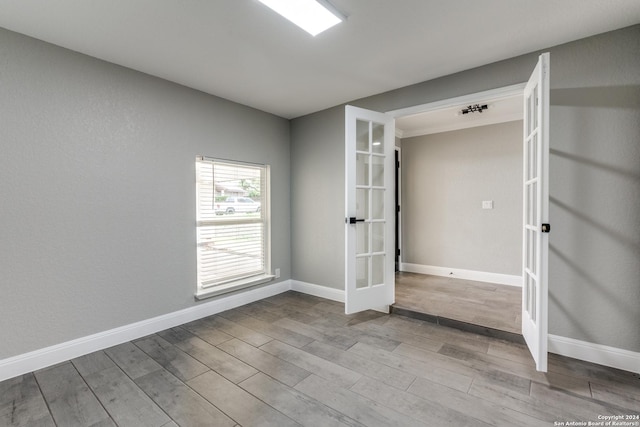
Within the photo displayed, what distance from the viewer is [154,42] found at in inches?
87.1

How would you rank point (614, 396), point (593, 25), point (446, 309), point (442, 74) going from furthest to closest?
point (446, 309), point (442, 74), point (593, 25), point (614, 396)

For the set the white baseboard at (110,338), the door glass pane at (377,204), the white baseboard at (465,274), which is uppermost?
the door glass pane at (377,204)

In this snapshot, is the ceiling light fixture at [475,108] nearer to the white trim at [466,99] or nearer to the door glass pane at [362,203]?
the white trim at [466,99]

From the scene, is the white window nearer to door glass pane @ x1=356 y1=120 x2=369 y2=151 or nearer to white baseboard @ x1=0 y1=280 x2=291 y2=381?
white baseboard @ x1=0 y1=280 x2=291 y2=381

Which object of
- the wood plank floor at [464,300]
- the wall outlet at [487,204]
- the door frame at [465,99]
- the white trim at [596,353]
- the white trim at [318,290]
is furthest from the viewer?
the wall outlet at [487,204]

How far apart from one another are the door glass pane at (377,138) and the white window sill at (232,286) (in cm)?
220

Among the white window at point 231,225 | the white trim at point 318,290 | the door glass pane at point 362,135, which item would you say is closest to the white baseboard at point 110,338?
the white window at point 231,225

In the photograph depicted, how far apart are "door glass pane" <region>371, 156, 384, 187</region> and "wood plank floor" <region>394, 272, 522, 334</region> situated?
4.73ft

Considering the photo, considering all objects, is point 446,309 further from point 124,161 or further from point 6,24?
point 6,24

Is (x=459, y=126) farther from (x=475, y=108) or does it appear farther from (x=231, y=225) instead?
(x=231, y=225)

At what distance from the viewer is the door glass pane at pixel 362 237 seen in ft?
9.86

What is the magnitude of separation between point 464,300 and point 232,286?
2837mm

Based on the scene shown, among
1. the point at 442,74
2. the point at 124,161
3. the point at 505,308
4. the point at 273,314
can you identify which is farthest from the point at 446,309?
the point at 124,161

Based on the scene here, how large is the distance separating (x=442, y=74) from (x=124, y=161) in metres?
3.17
